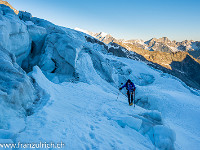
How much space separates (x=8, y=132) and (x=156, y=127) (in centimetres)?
626

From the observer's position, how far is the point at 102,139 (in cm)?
470

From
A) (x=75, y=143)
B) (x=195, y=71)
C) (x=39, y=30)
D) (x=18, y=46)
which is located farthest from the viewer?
(x=195, y=71)

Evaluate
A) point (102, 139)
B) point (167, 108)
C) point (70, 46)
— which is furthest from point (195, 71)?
point (102, 139)

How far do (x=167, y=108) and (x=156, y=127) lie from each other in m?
Result: 11.7

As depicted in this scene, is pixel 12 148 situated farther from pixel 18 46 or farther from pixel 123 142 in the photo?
pixel 18 46

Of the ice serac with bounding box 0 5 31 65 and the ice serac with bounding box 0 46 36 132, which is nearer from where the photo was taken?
the ice serac with bounding box 0 46 36 132

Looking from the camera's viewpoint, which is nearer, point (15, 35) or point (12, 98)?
point (12, 98)

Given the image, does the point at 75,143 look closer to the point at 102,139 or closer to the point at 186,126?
the point at 102,139

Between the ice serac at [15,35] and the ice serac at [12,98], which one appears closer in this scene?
the ice serac at [12,98]

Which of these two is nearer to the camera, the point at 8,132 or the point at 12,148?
the point at 12,148

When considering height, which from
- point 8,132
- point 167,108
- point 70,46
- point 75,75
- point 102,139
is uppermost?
point 70,46

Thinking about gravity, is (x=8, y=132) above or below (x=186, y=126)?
above

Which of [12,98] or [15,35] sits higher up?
[15,35]

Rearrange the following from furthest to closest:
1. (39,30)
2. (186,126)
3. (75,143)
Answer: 1. (39,30)
2. (186,126)
3. (75,143)
